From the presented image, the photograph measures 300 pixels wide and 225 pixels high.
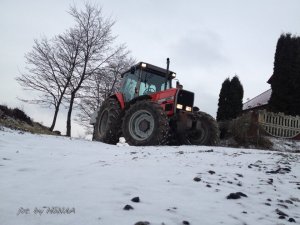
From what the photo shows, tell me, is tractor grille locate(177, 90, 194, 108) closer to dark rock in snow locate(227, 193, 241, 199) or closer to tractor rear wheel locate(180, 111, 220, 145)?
tractor rear wheel locate(180, 111, 220, 145)

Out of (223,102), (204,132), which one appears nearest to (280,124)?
(223,102)

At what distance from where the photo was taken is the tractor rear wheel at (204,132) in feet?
32.0

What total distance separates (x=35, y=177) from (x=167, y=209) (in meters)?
1.80

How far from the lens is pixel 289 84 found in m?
18.7

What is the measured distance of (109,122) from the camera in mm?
10508

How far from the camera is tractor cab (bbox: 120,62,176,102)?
1036cm

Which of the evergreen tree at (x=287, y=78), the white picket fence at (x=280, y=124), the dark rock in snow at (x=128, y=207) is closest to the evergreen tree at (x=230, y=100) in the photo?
the evergreen tree at (x=287, y=78)

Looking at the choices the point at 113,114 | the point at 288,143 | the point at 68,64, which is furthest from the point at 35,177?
the point at 68,64

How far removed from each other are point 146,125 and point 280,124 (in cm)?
1004

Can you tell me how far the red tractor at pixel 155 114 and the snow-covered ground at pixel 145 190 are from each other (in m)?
3.40

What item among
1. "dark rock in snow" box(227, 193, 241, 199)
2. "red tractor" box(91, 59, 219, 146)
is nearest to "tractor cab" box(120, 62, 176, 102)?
"red tractor" box(91, 59, 219, 146)

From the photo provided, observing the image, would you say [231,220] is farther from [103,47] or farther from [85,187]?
[103,47]

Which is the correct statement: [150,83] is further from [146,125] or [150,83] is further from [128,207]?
[128,207]

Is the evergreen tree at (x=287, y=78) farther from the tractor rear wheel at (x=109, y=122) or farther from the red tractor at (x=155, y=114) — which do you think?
the tractor rear wheel at (x=109, y=122)
